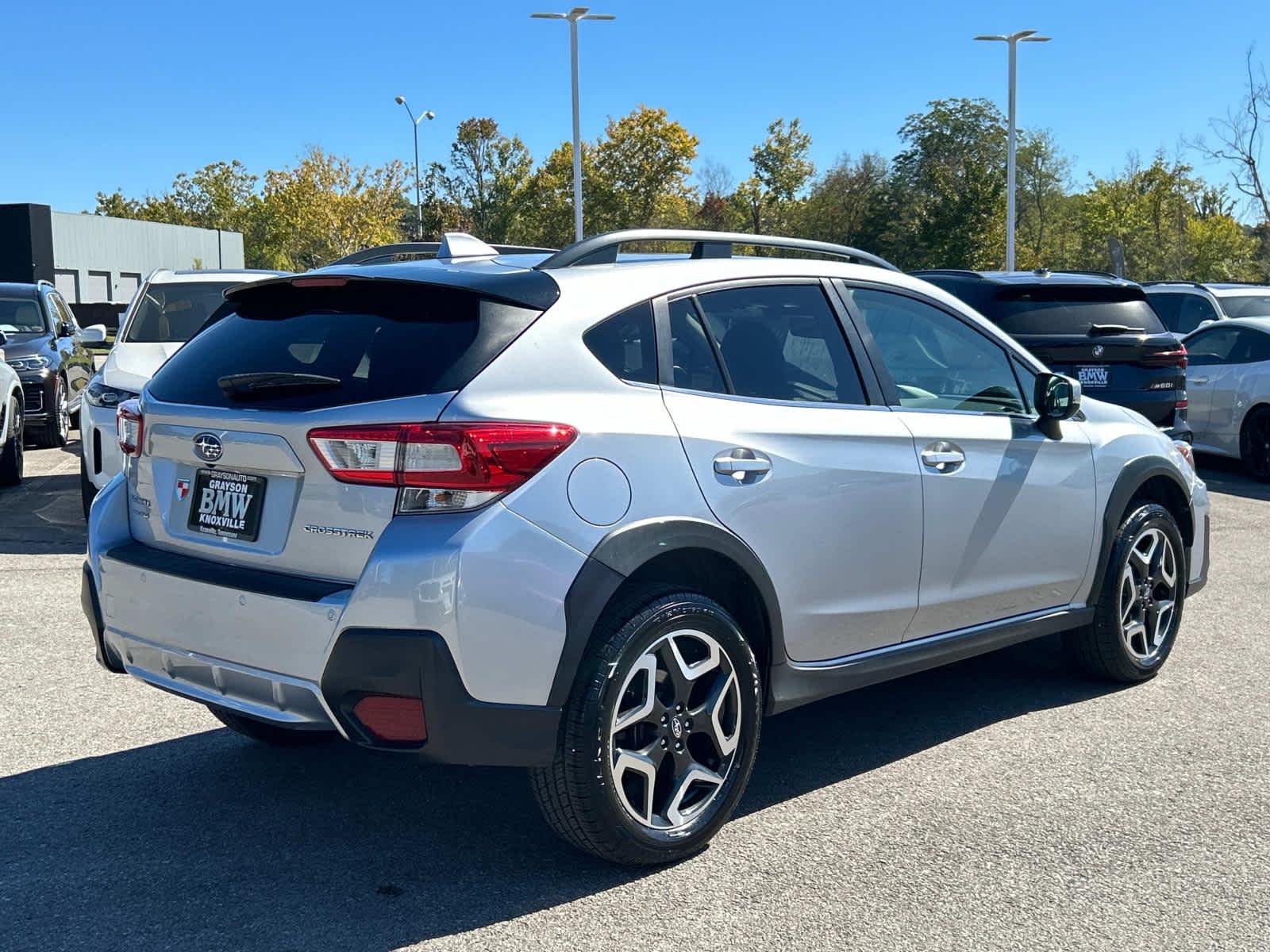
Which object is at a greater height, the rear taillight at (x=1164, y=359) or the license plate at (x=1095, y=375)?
the rear taillight at (x=1164, y=359)

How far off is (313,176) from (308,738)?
218ft

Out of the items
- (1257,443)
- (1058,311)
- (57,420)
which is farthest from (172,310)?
(1257,443)

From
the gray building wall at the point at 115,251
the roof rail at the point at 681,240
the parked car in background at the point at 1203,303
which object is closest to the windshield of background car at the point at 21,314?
the roof rail at the point at 681,240

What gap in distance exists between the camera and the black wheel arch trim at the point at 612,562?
340 centimetres

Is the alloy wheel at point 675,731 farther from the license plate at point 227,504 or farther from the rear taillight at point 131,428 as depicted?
the rear taillight at point 131,428

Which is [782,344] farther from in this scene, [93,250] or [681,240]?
Answer: [93,250]

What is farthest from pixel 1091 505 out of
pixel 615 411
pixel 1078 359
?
pixel 1078 359

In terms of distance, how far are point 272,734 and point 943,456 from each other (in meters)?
2.56

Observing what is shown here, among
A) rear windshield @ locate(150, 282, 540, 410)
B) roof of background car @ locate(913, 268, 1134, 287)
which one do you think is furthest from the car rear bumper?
roof of background car @ locate(913, 268, 1134, 287)

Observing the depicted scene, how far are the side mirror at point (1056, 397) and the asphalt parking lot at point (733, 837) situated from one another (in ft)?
3.89

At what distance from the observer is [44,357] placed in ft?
46.9

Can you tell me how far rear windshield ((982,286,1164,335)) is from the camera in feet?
31.1

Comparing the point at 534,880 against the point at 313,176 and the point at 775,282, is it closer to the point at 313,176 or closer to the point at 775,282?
the point at 775,282

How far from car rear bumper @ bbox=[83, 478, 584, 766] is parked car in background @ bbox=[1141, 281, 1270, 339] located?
1354cm
